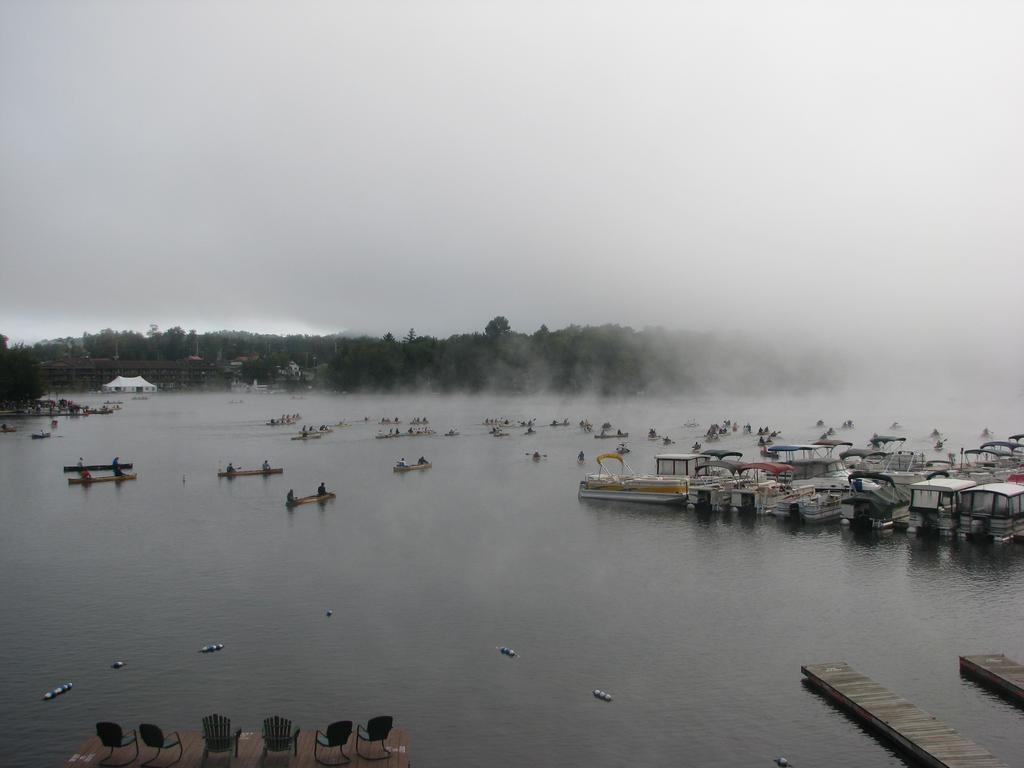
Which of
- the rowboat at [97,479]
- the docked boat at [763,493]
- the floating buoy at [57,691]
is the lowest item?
the floating buoy at [57,691]

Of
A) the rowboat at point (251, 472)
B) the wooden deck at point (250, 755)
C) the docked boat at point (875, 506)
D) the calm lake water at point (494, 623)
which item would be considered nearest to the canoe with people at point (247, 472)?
the rowboat at point (251, 472)

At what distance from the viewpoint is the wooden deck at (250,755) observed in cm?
1595

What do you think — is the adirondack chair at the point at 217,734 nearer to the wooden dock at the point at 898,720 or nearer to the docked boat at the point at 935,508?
the wooden dock at the point at 898,720

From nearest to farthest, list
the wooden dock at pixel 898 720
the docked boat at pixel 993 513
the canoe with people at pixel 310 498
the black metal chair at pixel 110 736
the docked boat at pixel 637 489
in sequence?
the black metal chair at pixel 110 736 → the wooden dock at pixel 898 720 → the docked boat at pixel 993 513 → the docked boat at pixel 637 489 → the canoe with people at pixel 310 498

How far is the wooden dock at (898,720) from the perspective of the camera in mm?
16656

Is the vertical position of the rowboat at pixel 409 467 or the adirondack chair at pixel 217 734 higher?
the adirondack chair at pixel 217 734

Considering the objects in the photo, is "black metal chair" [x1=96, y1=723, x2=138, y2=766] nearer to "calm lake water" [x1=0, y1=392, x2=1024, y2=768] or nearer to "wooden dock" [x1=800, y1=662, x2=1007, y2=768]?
"calm lake water" [x1=0, y1=392, x2=1024, y2=768]

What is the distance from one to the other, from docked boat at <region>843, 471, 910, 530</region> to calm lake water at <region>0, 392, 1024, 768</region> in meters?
1.49

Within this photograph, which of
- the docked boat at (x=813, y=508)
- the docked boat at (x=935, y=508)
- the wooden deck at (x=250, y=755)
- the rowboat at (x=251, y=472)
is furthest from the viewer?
the rowboat at (x=251, y=472)

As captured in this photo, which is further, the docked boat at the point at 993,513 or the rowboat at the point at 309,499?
the rowboat at the point at 309,499

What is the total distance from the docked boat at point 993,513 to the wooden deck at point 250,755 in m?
32.2

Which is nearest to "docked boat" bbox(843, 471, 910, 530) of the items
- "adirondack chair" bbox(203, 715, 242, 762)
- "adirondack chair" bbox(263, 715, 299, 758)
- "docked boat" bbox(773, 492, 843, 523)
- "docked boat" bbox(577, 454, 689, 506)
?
"docked boat" bbox(773, 492, 843, 523)

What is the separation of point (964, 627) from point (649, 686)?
473 inches

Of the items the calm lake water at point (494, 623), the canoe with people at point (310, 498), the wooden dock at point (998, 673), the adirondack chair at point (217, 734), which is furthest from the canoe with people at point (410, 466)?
the adirondack chair at point (217, 734)
